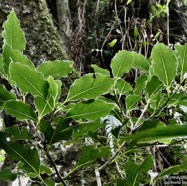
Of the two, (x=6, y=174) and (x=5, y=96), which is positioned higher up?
(x=5, y=96)

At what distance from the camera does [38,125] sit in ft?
1.41

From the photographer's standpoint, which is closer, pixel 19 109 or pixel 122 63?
pixel 19 109

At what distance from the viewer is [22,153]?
45 cm

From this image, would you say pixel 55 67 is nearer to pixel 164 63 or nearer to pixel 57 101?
pixel 57 101

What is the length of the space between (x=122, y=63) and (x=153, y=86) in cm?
7

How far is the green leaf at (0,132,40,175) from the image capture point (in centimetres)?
44

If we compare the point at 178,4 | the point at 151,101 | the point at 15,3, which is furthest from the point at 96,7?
the point at 151,101

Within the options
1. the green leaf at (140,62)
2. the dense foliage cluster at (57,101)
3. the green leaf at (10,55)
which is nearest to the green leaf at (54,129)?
the dense foliage cluster at (57,101)

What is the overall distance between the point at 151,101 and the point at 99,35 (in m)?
→ 1.82

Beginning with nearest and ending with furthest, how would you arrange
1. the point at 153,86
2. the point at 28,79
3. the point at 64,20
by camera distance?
the point at 28,79 → the point at 153,86 → the point at 64,20

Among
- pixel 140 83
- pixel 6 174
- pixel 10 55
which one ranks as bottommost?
pixel 6 174

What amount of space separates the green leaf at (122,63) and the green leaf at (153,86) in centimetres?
5

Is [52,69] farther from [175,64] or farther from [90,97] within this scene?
[175,64]

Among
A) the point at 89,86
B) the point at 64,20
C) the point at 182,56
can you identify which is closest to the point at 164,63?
the point at 182,56
